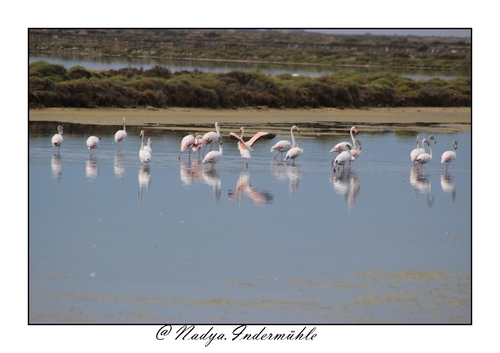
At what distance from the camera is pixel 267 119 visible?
102ft

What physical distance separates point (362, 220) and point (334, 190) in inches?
108

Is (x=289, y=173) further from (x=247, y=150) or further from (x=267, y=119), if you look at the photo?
(x=267, y=119)

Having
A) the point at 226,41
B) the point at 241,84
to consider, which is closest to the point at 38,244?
the point at 241,84

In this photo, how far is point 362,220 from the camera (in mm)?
12664

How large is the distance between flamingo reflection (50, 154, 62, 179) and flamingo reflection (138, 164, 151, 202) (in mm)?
1554

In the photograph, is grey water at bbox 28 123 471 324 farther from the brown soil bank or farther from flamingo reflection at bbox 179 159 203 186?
the brown soil bank

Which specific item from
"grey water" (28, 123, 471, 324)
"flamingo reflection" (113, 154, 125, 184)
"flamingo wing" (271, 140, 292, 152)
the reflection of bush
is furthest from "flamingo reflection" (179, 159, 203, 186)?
the reflection of bush

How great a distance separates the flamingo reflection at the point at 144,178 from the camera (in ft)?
48.7

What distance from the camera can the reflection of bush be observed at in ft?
98.4

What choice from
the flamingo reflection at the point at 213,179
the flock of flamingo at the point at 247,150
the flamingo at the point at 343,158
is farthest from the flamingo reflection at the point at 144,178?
the flamingo at the point at 343,158

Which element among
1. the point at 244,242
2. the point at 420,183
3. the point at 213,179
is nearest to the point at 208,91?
the point at 213,179

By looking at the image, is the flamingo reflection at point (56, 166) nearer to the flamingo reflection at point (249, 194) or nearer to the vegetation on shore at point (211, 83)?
the flamingo reflection at point (249, 194)

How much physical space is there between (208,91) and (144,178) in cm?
1795

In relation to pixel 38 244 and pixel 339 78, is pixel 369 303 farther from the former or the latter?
pixel 339 78
